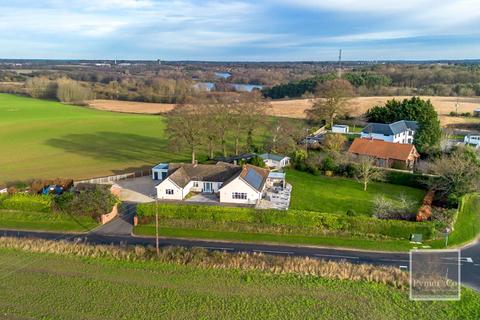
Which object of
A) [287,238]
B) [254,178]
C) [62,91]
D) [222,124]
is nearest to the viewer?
[287,238]

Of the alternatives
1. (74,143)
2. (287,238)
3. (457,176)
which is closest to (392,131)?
(457,176)

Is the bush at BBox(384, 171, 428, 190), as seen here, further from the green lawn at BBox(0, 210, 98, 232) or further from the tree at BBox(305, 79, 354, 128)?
the green lawn at BBox(0, 210, 98, 232)

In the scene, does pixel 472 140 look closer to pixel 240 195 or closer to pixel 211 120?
pixel 211 120

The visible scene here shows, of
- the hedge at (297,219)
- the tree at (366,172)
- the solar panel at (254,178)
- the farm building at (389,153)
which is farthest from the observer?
the farm building at (389,153)

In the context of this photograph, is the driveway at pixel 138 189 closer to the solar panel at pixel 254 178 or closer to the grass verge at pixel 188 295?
the solar panel at pixel 254 178

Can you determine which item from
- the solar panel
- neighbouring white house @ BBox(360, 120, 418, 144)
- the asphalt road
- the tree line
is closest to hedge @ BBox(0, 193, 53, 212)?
the asphalt road

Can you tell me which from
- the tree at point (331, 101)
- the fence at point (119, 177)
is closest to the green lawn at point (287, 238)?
the fence at point (119, 177)

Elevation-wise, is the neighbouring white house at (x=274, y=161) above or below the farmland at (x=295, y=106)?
below
